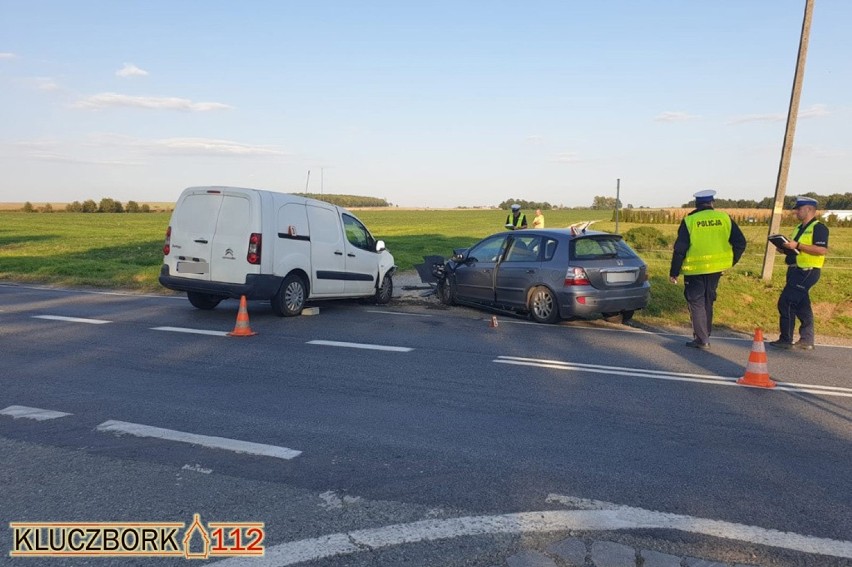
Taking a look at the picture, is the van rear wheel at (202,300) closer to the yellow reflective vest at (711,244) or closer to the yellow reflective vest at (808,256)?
the yellow reflective vest at (711,244)

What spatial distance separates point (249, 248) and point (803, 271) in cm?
758

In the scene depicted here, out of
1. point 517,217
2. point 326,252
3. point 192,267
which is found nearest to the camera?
point 192,267

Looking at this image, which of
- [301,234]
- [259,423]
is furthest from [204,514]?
[301,234]

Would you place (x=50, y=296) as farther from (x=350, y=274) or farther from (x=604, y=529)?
(x=604, y=529)

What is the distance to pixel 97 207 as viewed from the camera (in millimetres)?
92938

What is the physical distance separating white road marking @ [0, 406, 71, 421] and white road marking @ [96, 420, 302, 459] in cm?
51

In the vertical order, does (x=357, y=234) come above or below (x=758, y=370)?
above

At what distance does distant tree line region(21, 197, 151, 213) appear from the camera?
3558 inches

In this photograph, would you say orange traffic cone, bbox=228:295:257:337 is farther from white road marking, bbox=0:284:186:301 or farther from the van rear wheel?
white road marking, bbox=0:284:186:301

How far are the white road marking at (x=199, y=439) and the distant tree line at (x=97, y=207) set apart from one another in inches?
3775

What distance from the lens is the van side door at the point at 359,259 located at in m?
12.2

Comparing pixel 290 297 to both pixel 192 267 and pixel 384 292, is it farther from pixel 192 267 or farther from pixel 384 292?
pixel 384 292

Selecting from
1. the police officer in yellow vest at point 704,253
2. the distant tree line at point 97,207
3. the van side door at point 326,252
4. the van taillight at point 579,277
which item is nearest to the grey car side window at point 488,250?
the van taillight at point 579,277

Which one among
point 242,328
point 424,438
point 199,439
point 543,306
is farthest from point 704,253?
point 199,439
